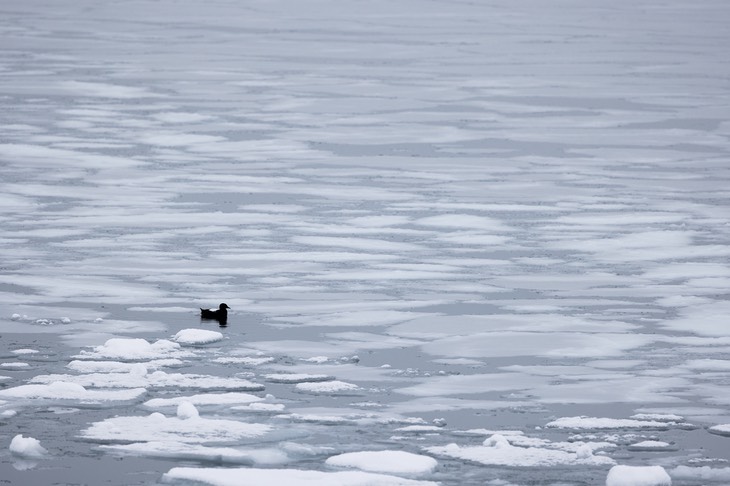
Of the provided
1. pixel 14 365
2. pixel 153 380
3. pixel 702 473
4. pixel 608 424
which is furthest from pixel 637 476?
pixel 14 365

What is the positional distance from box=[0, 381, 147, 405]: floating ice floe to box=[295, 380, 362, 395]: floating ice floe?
0.63 meters

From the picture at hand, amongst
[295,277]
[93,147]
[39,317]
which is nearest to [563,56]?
[93,147]

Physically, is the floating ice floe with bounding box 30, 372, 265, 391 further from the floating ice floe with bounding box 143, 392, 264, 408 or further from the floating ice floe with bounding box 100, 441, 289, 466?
the floating ice floe with bounding box 100, 441, 289, 466

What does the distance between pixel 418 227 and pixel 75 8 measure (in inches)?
833

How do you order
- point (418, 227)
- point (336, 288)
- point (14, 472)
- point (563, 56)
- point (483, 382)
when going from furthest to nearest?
point (563, 56) → point (418, 227) → point (336, 288) → point (483, 382) → point (14, 472)

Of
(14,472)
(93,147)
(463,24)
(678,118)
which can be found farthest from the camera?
(463,24)

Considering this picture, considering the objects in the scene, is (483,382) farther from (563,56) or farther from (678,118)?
(563,56)

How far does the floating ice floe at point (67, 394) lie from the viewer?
228 inches

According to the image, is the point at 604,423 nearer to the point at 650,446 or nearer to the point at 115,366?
the point at 650,446

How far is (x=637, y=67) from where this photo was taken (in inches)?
767

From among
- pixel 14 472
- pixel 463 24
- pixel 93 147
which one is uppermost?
pixel 463 24

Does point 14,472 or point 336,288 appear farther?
point 336,288

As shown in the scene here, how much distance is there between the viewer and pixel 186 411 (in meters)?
5.56

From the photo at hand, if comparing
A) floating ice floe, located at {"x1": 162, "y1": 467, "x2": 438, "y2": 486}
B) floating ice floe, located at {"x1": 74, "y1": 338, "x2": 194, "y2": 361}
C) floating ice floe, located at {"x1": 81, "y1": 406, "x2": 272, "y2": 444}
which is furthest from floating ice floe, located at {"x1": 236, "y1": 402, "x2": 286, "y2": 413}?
floating ice floe, located at {"x1": 74, "y1": 338, "x2": 194, "y2": 361}
